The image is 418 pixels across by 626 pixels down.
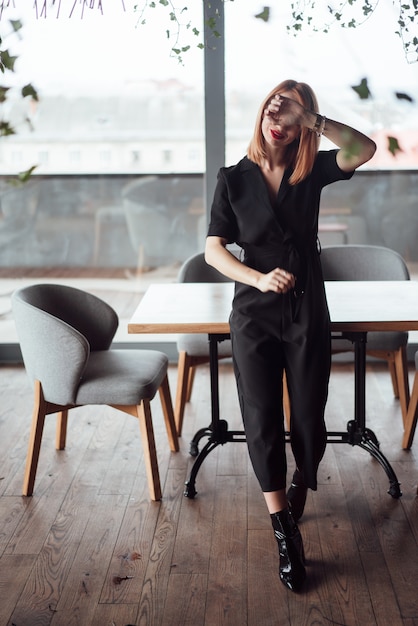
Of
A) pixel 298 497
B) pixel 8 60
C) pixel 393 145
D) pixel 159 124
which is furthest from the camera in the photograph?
pixel 159 124

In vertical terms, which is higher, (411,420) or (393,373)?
(411,420)

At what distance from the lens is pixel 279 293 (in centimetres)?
248

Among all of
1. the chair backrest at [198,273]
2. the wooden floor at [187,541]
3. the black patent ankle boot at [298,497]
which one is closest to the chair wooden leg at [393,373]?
the wooden floor at [187,541]

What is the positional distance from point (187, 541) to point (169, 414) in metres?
0.83

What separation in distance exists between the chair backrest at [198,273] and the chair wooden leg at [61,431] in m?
0.88

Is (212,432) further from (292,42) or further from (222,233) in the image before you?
(292,42)

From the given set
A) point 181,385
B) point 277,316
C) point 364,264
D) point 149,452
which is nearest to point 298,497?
point 149,452

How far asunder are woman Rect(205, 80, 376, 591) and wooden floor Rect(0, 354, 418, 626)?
0.18 metres

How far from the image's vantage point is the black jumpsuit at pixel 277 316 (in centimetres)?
253

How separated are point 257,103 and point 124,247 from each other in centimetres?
121

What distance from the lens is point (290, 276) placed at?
2422 millimetres

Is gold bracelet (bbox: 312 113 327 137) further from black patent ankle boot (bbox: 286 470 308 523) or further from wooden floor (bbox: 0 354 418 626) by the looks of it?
wooden floor (bbox: 0 354 418 626)

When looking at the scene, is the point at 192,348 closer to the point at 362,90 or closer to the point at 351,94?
the point at 351,94

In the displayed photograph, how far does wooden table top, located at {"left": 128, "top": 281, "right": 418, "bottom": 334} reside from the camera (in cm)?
283
